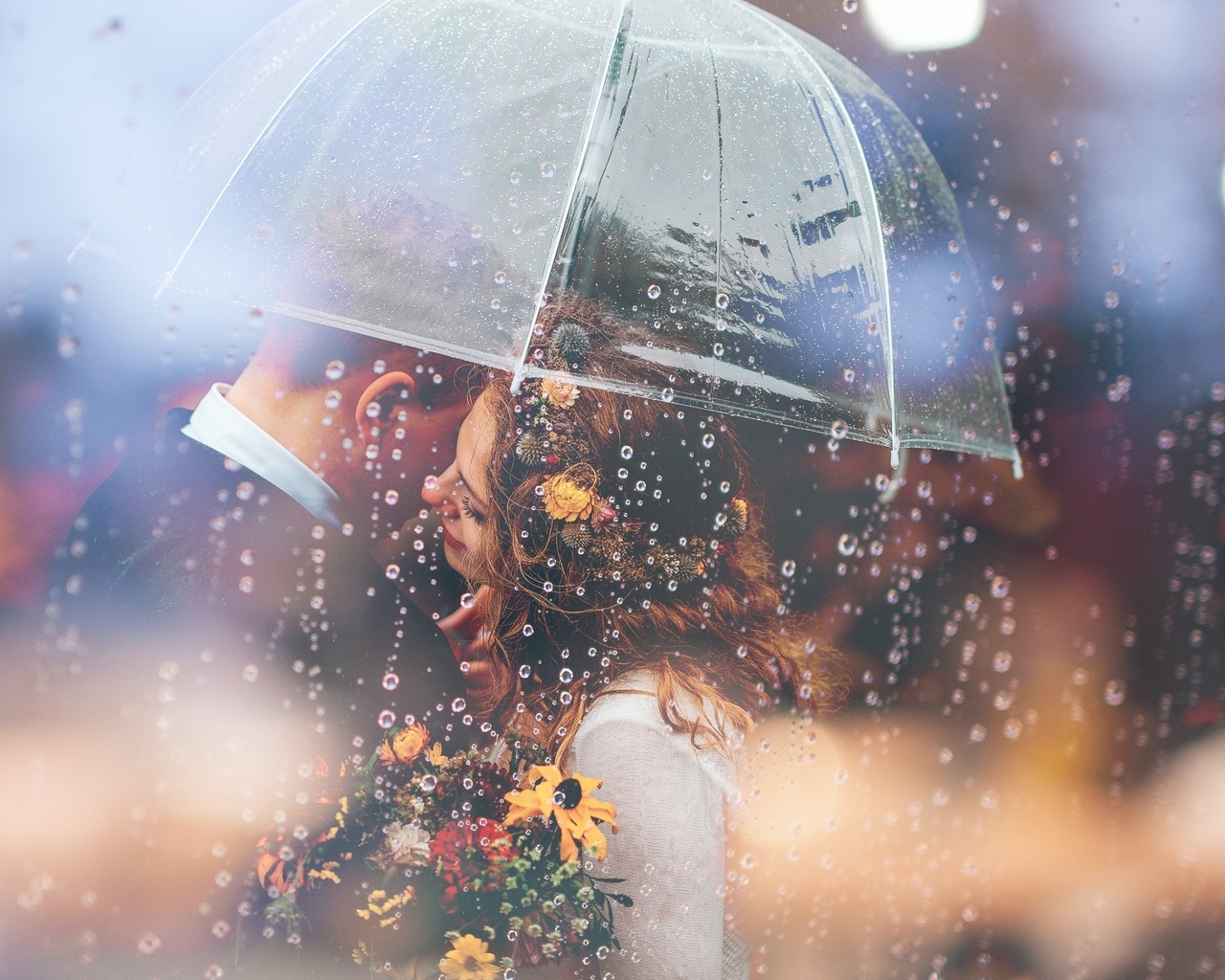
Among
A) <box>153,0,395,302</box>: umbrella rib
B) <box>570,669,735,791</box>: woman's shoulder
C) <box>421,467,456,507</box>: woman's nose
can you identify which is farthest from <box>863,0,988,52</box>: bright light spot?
<box>570,669,735,791</box>: woman's shoulder

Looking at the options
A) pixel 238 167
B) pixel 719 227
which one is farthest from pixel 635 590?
pixel 238 167

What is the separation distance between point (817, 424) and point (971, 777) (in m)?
0.89

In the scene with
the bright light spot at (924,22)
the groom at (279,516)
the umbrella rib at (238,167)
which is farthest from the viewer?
the bright light spot at (924,22)

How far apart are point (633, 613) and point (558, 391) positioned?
16.8 inches

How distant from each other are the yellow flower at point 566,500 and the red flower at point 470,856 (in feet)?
1.84

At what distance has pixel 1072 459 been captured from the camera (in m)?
1.83

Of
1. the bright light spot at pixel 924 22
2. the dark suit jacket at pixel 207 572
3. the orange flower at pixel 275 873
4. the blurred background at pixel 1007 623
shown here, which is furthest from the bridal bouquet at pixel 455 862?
the bright light spot at pixel 924 22

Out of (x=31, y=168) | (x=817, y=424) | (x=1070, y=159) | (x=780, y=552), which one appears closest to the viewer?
(x=31, y=168)

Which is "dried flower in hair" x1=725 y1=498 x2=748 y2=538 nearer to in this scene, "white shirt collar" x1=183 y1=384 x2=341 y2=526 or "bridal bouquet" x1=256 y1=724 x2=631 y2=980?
"bridal bouquet" x1=256 y1=724 x2=631 y2=980

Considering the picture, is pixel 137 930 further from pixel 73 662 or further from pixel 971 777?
pixel 971 777

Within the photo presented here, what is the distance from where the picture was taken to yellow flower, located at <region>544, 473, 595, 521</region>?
1.53m

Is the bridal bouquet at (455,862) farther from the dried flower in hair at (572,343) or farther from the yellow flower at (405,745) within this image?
the dried flower in hair at (572,343)

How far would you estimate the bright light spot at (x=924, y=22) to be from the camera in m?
1.73

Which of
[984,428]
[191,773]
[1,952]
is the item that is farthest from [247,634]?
[984,428]
